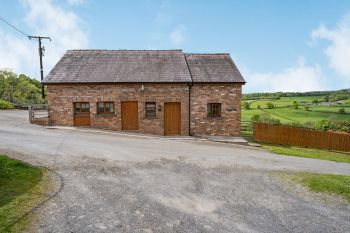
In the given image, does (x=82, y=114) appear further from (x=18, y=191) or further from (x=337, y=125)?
(x=337, y=125)

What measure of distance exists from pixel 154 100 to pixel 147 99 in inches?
19.2

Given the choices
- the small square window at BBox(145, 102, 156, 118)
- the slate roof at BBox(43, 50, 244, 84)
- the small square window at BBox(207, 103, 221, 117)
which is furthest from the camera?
the small square window at BBox(207, 103, 221, 117)

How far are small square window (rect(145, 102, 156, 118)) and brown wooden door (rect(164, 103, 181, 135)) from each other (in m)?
0.79

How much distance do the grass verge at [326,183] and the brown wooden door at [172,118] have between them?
32.5 ft

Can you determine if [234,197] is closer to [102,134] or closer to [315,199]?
[315,199]

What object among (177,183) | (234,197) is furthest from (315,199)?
(177,183)

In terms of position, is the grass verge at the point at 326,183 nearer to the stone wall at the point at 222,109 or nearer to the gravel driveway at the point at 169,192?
the gravel driveway at the point at 169,192

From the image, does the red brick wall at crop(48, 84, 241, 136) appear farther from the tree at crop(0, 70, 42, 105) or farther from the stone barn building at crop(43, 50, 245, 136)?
the tree at crop(0, 70, 42, 105)

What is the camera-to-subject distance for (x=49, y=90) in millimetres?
18453

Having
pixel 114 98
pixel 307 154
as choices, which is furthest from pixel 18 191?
→ pixel 307 154

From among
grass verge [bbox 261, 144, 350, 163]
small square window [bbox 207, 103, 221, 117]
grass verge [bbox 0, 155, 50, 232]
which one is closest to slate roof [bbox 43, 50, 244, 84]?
small square window [bbox 207, 103, 221, 117]

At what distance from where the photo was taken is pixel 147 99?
1870 cm

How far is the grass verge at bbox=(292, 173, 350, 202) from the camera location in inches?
336

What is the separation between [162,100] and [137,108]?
1831mm
